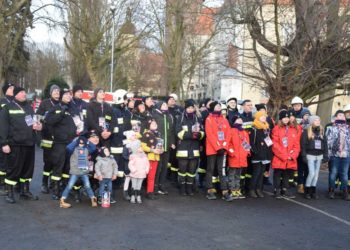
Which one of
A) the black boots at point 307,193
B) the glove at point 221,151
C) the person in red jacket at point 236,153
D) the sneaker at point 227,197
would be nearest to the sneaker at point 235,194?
the person in red jacket at point 236,153

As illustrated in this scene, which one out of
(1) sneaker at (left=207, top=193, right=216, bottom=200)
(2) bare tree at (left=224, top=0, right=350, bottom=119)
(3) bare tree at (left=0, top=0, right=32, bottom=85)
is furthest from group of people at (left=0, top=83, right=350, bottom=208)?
(3) bare tree at (left=0, top=0, right=32, bottom=85)

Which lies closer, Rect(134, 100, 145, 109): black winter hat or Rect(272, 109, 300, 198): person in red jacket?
Rect(272, 109, 300, 198): person in red jacket

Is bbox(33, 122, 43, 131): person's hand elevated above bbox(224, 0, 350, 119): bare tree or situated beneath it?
situated beneath

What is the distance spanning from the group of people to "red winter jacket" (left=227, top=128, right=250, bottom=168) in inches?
0.8

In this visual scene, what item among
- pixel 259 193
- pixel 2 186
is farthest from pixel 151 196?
pixel 2 186

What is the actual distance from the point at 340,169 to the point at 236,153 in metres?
2.49

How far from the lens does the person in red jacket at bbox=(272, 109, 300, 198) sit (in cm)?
912

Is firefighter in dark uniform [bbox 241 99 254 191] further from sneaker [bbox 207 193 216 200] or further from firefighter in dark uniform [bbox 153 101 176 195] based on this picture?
firefighter in dark uniform [bbox 153 101 176 195]

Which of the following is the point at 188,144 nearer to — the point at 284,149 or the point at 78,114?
the point at 284,149

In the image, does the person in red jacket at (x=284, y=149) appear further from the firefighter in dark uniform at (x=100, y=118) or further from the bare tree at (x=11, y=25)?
the bare tree at (x=11, y=25)

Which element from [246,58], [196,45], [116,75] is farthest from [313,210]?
[116,75]

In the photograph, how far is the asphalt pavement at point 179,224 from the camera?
19.5 feet

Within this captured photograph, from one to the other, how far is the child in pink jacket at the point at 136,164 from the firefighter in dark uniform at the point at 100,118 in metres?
0.52

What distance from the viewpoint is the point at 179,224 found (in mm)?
6906
